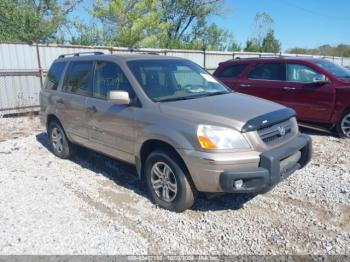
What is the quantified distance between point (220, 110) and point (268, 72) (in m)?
4.47

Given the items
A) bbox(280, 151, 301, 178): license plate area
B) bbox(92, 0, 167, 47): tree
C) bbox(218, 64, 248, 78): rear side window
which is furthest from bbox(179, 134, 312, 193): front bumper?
bbox(92, 0, 167, 47): tree

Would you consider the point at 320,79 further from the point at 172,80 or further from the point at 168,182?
the point at 168,182

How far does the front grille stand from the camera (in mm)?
3293

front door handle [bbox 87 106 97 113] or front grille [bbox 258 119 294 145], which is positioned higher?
front door handle [bbox 87 106 97 113]

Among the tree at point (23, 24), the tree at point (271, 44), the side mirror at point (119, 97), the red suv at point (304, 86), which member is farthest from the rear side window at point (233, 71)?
the tree at point (271, 44)

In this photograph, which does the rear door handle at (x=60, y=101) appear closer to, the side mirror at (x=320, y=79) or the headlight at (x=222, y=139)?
the headlight at (x=222, y=139)

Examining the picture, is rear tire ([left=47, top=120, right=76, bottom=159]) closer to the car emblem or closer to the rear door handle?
the rear door handle

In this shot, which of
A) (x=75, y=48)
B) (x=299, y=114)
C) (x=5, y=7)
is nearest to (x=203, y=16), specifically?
(x=5, y=7)

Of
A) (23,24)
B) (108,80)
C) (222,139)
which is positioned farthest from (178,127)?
(23,24)

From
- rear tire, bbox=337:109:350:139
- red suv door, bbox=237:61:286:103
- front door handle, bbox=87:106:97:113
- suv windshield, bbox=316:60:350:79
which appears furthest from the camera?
red suv door, bbox=237:61:286:103

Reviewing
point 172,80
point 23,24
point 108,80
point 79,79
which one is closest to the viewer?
point 172,80

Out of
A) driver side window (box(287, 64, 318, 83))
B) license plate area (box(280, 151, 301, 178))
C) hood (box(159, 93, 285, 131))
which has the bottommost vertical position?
license plate area (box(280, 151, 301, 178))

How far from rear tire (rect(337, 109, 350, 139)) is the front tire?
174 inches

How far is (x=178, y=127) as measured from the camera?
3350mm
